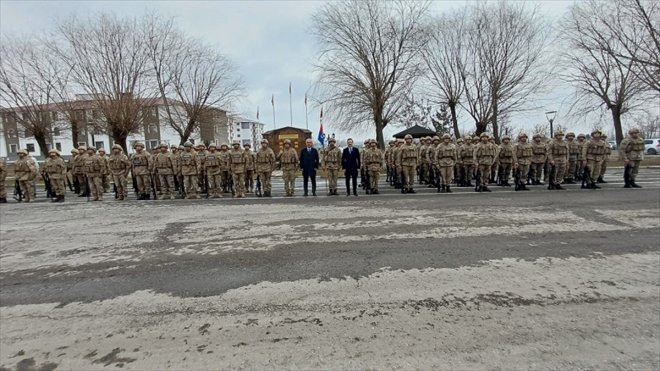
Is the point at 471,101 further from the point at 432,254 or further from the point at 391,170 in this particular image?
the point at 432,254

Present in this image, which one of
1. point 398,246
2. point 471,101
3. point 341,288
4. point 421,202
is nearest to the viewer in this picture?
point 341,288

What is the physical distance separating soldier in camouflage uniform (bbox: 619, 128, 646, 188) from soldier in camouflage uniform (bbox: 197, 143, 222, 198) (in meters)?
13.8

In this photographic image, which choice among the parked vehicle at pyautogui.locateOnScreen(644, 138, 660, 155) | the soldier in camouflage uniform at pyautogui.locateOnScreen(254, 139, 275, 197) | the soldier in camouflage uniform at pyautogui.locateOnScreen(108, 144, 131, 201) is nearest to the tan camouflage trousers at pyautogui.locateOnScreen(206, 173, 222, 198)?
the soldier in camouflage uniform at pyautogui.locateOnScreen(254, 139, 275, 197)

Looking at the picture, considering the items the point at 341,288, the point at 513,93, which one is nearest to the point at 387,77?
the point at 513,93

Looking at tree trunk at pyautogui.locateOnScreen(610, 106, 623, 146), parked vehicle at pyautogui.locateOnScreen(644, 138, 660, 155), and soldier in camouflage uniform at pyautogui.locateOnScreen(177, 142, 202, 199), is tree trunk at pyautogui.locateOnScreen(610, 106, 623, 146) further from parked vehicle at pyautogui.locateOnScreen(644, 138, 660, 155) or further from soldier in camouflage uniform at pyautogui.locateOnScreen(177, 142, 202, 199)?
soldier in camouflage uniform at pyautogui.locateOnScreen(177, 142, 202, 199)

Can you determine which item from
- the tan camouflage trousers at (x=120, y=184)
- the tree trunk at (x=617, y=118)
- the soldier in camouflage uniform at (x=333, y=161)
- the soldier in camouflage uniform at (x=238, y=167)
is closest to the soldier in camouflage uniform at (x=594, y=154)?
the soldier in camouflage uniform at (x=333, y=161)

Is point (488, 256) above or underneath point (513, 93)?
underneath

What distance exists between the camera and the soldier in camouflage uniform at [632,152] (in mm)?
10695

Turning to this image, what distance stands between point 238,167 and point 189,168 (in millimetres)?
1629

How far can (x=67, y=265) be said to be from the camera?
4695mm

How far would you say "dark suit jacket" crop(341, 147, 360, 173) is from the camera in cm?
1117

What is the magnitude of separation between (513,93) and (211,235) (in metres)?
24.3

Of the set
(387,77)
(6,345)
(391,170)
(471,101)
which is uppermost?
(387,77)

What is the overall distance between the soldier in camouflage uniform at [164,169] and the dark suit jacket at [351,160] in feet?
19.4
